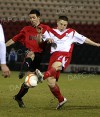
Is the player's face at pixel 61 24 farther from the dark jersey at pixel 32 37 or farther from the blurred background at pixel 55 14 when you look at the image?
the blurred background at pixel 55 14

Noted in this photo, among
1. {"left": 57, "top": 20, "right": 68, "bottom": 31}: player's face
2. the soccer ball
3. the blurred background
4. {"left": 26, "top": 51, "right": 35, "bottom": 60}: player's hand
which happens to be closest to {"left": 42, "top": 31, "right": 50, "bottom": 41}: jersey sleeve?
{"left": 57, "top": 20, "right": 68, "bottom": 31}: player's face

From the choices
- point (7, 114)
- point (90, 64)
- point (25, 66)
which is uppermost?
point (25, 66)

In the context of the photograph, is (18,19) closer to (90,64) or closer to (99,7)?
(99,7)

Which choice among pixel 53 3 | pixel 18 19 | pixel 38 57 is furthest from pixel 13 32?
pixel 38 57

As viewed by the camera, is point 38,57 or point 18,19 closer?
point 38,57

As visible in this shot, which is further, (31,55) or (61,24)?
(31,55)

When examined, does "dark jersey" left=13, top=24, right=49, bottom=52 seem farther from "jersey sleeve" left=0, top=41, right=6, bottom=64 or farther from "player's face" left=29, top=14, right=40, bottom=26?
"jersey sleeve" left=0, top=41, right=6, bottom=64

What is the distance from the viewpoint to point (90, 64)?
75.4 feet

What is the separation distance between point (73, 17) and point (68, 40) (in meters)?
18.7

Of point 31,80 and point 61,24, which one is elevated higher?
point 61,24

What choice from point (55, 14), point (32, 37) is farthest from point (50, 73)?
point (55, 14)

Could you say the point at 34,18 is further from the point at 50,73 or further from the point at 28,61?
the point at 50,73

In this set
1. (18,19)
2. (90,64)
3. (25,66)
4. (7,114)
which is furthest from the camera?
(18,19)

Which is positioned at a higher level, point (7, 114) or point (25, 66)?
point (25, 66)
